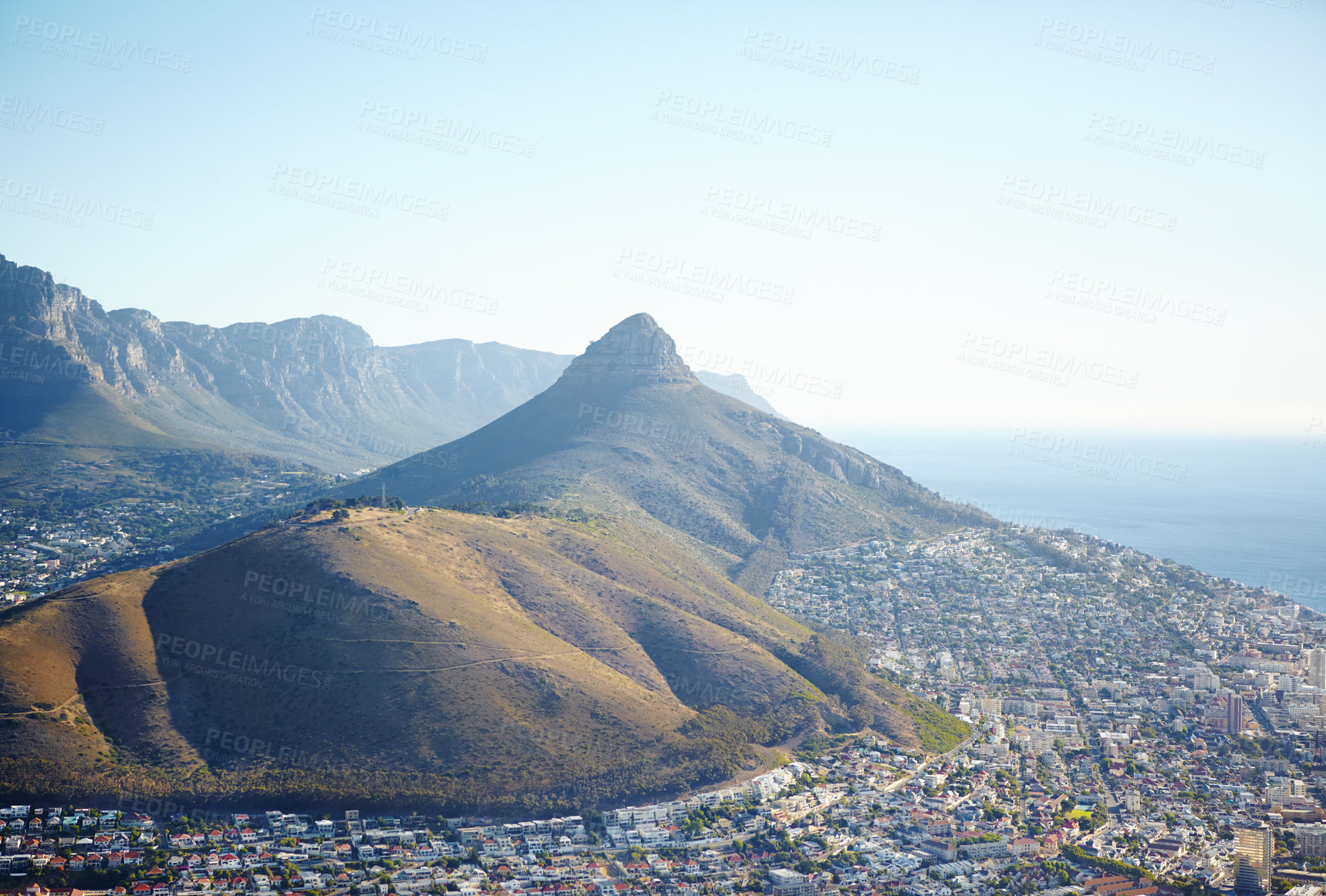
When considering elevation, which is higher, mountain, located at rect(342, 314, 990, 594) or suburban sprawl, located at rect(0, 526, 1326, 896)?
mountain, located at rect(342, 314, 990, 594)

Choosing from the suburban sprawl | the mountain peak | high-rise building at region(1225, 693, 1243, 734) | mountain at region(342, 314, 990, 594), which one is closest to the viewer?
the suburban sprawl

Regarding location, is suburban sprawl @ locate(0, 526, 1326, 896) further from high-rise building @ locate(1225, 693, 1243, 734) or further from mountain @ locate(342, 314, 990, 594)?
mountain @ locate(342, 314, 990, 594)

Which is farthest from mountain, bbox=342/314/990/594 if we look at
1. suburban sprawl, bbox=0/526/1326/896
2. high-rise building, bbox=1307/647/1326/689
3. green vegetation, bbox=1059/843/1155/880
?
green vegetation, bbox=1059/843/1155/880

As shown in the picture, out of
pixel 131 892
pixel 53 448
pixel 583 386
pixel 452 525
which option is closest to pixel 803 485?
pixel 583 386

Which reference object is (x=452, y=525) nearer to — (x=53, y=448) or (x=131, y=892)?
(x=131, y=892)

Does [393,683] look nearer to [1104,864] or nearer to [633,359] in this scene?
[1104,864]

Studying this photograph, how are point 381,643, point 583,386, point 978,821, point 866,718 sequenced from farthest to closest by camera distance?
1. point 583,386
2. point 866,718
3. point 381,643
4. point 978,821

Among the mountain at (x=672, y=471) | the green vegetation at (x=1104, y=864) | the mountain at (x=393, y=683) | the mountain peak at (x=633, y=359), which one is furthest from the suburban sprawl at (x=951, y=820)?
the mountain peak at (x=633, y=359)

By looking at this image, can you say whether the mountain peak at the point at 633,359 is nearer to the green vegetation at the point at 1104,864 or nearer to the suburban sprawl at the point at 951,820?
the suburban sprawl at the point at 951,820
